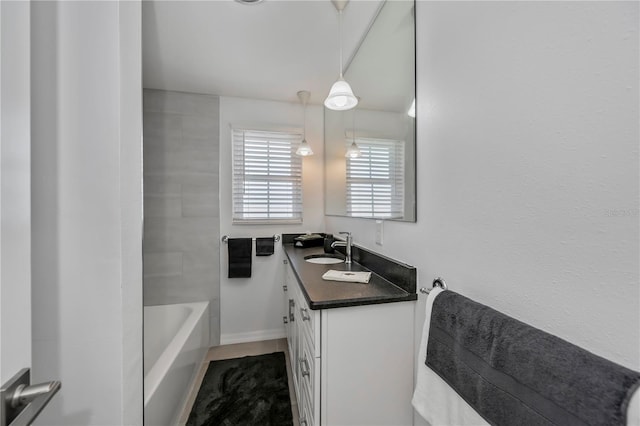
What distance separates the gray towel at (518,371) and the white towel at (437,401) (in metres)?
0.03

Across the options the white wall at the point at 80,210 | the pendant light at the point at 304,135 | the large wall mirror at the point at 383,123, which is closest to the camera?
the white wall at the point at 80,210

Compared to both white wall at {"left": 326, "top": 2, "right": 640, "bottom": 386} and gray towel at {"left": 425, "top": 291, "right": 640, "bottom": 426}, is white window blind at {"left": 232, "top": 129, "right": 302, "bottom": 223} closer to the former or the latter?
white wall at {"left": 326, "top": 2, "right": 640, "bottom": 386}

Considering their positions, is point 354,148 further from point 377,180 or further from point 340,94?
point 340,94

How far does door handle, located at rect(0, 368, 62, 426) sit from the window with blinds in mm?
1260

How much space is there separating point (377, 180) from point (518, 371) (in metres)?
1.10

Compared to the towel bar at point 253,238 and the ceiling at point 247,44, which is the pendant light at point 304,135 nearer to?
the ceiling at point 247,44

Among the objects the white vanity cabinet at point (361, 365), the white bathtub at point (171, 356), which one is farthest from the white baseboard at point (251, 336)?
the white vanity cabinet at point (361, 365)

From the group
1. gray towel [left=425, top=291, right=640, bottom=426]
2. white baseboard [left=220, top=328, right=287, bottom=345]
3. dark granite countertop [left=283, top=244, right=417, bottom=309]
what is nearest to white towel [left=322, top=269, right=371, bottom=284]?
dark granite countertop [left=283, top=244, right=417, bottom=309]

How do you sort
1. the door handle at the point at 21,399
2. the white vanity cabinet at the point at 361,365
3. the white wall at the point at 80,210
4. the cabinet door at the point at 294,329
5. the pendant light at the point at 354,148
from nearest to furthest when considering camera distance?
the door handle at the point at 21,399 < the white wall at the point at 80,210 < the white vanity cabinet at the point at 361,365 < the cabinet door at the point at 294,329 < the pendant light at the point at 354,148

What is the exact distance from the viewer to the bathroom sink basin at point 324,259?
6.00 feet

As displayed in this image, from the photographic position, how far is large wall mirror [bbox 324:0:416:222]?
1.21 meters

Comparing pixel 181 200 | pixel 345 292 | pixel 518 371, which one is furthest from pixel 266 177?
pixel 518 371

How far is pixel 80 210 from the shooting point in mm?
662

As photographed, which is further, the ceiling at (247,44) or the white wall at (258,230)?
the white wall at (258,230)
